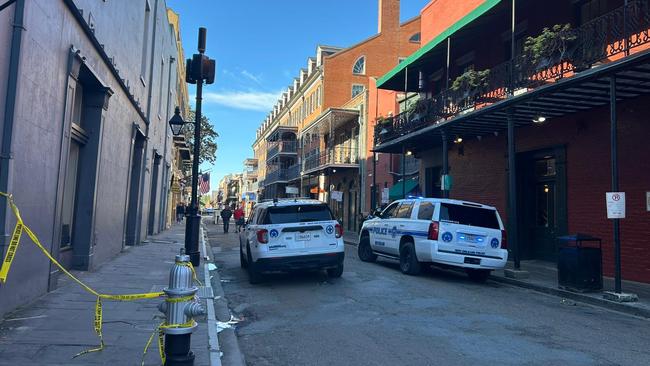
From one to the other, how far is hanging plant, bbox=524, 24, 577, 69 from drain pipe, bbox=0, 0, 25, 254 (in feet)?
35.5

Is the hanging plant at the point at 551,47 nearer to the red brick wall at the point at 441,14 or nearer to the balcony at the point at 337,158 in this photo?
the red brick wall at the point at 441,14

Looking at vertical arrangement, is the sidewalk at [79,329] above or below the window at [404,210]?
below

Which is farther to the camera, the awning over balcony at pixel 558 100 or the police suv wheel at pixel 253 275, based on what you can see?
the police suv wheel at pixel 253 275

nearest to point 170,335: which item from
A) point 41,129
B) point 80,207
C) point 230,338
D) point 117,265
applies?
point 230,338

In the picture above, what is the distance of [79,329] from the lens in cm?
583

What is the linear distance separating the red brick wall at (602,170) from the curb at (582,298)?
2872mm

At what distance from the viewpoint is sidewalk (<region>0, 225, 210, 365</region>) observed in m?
4.86

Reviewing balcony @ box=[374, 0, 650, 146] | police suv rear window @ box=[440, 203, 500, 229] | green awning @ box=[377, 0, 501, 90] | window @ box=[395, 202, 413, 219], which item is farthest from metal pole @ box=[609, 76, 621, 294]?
green awning @ box=[377, 0, 501, 90]

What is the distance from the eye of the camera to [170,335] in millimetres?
4195

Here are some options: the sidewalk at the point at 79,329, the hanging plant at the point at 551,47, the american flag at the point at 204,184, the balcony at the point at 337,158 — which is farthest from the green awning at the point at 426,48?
the american flag at the point at 204,184

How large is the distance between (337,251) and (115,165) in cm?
624

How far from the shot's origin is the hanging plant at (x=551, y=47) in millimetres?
11695

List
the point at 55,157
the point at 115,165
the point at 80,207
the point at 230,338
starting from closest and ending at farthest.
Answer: the point at 230,338, the point at 55,157, the point at 80,207, the point at 115,165

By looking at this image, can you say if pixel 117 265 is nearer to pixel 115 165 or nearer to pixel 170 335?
pixel 115 165
